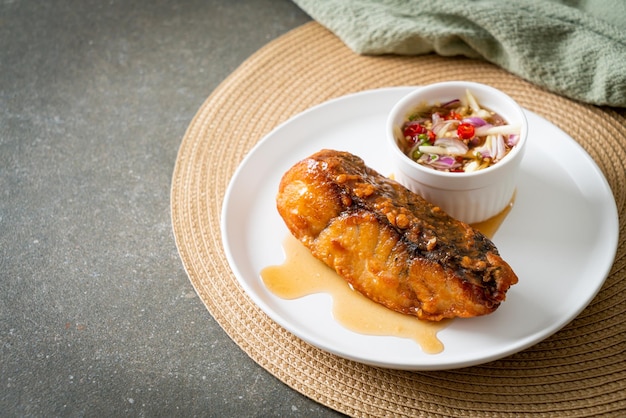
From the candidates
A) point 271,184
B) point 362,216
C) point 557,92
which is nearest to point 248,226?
point 271,184

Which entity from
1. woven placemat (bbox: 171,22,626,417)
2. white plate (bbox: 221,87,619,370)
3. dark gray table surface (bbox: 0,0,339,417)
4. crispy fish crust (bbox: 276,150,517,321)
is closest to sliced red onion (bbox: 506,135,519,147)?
white plate (bbox: 221,87,619,370)

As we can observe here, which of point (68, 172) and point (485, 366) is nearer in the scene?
point (485, 366)

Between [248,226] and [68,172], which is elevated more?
[248,226]

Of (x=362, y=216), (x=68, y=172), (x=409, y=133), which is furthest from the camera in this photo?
(x=68, y=172)

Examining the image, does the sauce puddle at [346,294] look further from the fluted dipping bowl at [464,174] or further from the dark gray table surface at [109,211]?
the dark gray table surface at [109,211]

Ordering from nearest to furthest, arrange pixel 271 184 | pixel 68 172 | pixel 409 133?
1. pixel 409 133
2. pixel 271 184
3. pixel 68 172

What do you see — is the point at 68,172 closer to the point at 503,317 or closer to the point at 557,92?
the point at 503,317

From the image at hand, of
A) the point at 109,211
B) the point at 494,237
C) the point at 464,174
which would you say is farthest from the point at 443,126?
the point at 109,211
